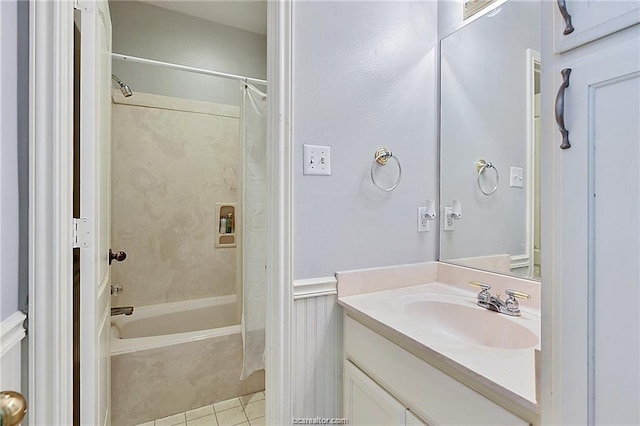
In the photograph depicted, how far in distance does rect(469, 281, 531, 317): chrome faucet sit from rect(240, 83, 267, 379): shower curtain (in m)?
1.12

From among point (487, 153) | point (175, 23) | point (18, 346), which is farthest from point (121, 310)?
point (487, 153)

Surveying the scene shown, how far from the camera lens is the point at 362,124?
4.13 ft

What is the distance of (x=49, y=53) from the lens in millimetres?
804

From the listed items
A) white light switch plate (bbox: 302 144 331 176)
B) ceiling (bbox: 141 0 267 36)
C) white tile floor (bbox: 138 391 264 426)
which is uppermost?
ceiling (bbox: 141 0 267 36)

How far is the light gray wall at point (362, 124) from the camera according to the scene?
1.15 m

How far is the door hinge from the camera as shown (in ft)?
2.97

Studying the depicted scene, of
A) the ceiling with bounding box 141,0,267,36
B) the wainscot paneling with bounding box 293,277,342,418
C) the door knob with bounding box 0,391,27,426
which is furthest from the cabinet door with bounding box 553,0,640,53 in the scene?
the ceiling with bounding box 141,0,267,36

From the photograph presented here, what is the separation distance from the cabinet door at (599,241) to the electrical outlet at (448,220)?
98 centimetres

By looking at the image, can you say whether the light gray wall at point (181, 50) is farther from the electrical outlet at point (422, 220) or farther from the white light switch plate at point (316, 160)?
the electrical outlet at point (422, 220)

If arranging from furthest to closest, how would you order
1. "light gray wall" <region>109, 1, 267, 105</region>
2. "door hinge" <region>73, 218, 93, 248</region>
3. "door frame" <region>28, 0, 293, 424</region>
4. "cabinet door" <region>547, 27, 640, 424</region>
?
"light gray wall" <region>109, 1, 267, 105</region>, "door hinge" <region>73, 218, 93, 248</region>, "door frame" <region>28, 0, 293, 424</region>, "cabinet door" <region>547, 27, 640, 424</region>

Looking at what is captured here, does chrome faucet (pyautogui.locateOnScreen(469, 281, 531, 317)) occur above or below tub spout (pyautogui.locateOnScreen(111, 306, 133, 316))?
above

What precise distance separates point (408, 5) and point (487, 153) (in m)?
0.76

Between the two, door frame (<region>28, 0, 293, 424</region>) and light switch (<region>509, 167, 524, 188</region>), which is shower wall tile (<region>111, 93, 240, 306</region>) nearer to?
door frame (<region>28, 0, 293, 424</region>)

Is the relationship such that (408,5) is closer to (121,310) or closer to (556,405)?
(556,405)
